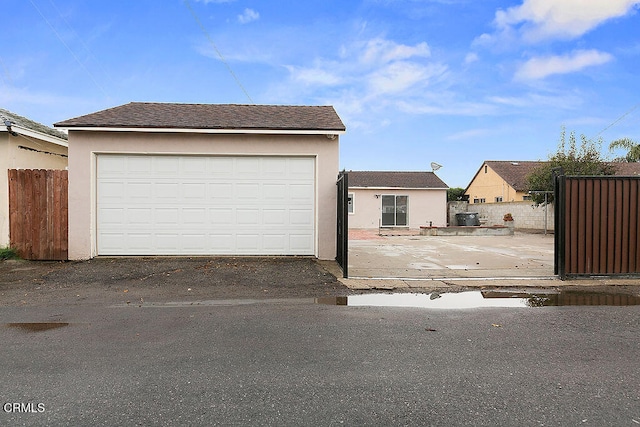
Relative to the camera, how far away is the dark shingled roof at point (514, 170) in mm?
28750

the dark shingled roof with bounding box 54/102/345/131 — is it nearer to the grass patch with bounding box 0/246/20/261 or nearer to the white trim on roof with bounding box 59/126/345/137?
the white trim on roof with bounding box 59/126/345/137

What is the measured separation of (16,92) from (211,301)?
17.3 m

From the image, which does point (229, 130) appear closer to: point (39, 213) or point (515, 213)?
point (39, 213)

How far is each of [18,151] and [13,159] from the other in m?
0.29

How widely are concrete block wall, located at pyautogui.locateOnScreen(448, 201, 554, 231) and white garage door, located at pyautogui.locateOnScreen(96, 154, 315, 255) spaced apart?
672 inches

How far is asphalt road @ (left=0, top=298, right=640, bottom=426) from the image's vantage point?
2637 millimetres

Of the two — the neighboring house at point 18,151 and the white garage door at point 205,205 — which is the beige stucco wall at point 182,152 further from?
the neighboring house at point 18,151

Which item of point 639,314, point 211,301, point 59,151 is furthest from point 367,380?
point 59,151

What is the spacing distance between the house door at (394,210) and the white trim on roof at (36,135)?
18.4m

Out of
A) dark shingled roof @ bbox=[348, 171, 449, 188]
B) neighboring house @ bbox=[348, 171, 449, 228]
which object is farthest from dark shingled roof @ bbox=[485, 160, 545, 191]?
neighboring house @ bbox=[348, 171, 449, 228]

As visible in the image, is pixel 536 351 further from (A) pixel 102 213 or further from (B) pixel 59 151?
(B) pixel 59 151

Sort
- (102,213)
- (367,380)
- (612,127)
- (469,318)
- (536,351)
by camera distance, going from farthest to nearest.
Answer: (612,127) → (102,213) → (469,318) → (536,351) → (367,380)

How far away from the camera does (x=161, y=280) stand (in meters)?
7.61

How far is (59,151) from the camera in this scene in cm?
1192
